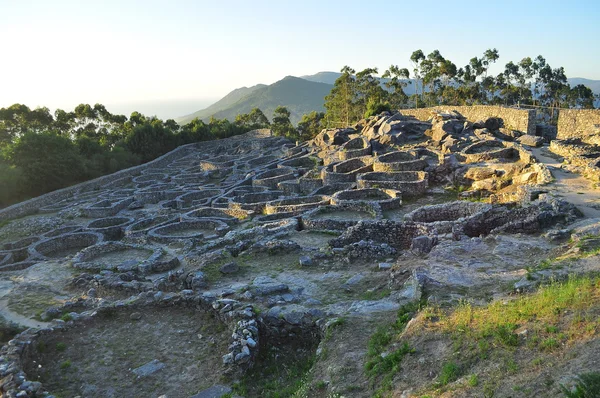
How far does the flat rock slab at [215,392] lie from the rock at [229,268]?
6.09 m

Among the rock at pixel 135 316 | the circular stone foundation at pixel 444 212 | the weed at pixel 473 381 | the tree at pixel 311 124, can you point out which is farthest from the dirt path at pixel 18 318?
the tree at pixel 311 124

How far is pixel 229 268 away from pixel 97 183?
108 ft

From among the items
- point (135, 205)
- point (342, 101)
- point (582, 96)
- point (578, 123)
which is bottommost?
point (135, 205)

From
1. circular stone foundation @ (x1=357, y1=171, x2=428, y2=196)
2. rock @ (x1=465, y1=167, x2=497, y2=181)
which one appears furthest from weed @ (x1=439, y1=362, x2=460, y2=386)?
rock @ (x1=465, y1=167, x2=497, y2=181)

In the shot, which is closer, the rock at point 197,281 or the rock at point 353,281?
the rock at point 353,281

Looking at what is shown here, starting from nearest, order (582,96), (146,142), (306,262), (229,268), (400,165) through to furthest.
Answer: (306,262)
(229,268)
(400,165)
(582,96)
(146,142)

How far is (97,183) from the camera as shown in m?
42.6

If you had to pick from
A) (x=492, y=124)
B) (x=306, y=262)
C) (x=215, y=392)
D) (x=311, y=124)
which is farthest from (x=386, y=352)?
(x=311, y=124)

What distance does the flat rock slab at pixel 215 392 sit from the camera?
8.52 m

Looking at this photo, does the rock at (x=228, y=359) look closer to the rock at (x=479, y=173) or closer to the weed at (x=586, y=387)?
the weed at (x=586, y=387)

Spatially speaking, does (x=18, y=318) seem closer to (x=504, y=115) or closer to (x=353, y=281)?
(x=353, y=281)

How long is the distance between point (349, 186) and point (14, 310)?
64.7 feet

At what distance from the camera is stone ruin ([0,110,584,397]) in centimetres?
1070

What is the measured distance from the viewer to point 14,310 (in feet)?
44.7
